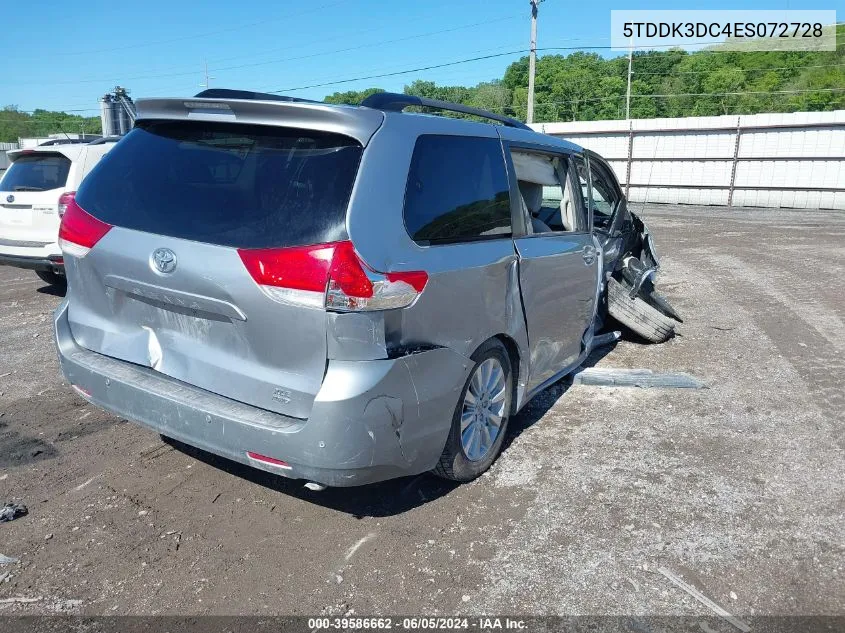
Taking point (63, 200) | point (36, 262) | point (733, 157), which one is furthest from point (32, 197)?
point (733, 157)

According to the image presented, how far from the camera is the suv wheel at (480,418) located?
11.0ft

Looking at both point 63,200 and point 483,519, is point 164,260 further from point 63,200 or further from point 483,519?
point 63,200

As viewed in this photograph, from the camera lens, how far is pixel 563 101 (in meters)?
69.5

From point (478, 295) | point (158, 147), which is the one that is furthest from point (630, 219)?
point (158, 147)

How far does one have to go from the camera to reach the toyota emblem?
2859 millimetres

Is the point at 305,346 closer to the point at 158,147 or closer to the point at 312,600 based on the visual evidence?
the point at 312,600

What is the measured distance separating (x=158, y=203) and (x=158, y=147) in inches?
14.1

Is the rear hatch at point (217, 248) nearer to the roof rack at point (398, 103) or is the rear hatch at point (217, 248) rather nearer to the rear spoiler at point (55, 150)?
the roof rack at point (398, 103)

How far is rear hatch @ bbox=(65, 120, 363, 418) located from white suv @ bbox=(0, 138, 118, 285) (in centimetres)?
495

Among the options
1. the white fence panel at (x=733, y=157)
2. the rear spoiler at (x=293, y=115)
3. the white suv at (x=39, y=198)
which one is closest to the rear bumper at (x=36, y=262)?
the white suv at (x=39, y=198)

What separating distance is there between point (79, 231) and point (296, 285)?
1.33 metres

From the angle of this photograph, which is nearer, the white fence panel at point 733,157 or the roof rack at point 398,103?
the roof rack at point 398,103

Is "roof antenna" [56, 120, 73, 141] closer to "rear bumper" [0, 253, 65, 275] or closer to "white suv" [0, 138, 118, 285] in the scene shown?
"white suv" [0, 138, 118, 285]

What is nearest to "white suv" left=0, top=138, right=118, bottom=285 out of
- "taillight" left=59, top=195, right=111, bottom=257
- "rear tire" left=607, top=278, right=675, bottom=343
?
"taillight" left=59, top=195, right=111, bottom=257
